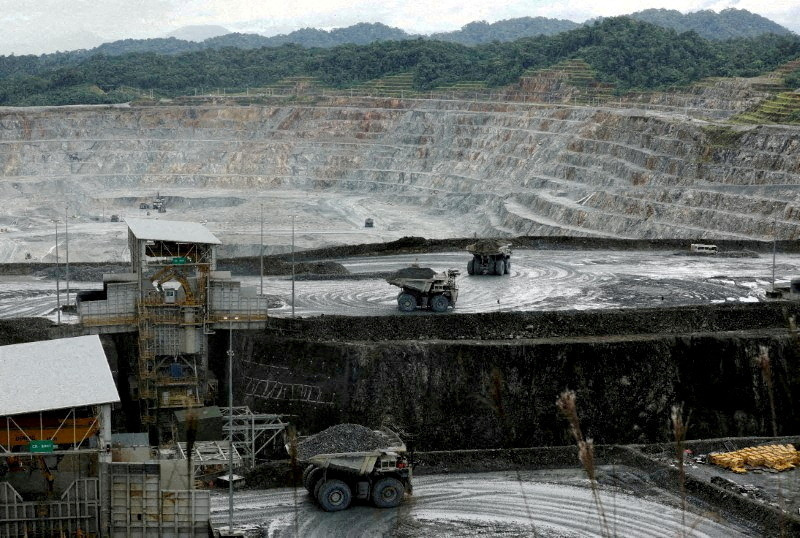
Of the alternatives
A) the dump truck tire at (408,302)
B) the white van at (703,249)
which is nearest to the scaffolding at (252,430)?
the dump truck tire at (408,302)

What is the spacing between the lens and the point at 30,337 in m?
45.3

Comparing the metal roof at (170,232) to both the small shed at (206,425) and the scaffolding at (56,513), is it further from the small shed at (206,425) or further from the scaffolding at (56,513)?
the scaffolding at (56,513)

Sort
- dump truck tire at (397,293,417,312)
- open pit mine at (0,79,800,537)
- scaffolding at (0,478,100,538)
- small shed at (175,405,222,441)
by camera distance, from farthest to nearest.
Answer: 1. dump truck tire at (397,293,417,312)
2. small shed at (175,405,222,441)
3. open pit mine at (0,79,800,537)
4. scaffolding at (0,478,100,538)

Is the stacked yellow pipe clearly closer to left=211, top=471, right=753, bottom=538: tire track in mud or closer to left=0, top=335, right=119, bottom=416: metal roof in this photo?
left=211, top=471, right=753, bottom=538: tire track in mud

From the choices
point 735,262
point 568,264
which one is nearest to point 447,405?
point 568,264

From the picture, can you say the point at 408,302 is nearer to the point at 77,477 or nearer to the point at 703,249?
the point at 77,477

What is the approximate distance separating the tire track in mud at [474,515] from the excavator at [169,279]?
10638 mm

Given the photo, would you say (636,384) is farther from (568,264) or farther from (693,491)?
Answer: (568,264)

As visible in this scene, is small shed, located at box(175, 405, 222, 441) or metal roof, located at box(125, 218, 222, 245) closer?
small shed, located at box(175, 405, 222, 441)

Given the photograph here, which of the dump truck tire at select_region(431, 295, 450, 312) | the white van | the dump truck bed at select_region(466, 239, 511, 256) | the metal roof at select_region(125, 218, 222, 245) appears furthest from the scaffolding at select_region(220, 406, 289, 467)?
the white van

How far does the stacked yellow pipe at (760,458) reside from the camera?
34.8 meters

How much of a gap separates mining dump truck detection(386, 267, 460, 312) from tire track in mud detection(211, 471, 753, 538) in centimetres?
1671

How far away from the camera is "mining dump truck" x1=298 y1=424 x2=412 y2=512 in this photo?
3158cm

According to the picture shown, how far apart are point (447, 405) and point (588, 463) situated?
105 feet
